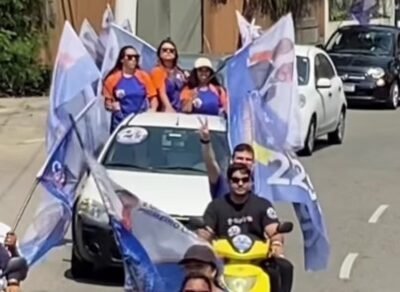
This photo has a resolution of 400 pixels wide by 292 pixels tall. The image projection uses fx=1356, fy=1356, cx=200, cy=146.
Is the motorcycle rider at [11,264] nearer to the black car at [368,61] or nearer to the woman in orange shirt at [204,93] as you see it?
the woman in orange shirt at [204,93]

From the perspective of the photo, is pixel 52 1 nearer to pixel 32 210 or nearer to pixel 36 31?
pixel 36 31

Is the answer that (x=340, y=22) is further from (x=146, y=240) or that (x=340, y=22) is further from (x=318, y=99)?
(x=146, y=240)

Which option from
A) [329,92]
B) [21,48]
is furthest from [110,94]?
[21,48]

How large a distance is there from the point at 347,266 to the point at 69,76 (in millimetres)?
3425

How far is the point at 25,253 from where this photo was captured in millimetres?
11383

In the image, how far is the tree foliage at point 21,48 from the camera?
96.3ft

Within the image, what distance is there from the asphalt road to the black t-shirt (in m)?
3.32

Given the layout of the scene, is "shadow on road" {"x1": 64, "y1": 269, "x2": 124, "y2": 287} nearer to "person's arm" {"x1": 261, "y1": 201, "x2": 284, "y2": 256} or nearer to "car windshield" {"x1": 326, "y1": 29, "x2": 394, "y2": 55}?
"person's arm" {"x1": 261, "y1": 201, "x2": 284, "y2": 256}

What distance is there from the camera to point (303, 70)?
871 inches

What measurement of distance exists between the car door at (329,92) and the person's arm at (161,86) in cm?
838

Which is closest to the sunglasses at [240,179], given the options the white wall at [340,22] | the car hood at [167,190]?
the car hood at [167,190]

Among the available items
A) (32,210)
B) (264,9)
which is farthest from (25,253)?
(264,9)

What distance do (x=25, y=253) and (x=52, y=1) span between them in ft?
73.3

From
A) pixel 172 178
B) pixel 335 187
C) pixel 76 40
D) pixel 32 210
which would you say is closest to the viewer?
pixel 172 178
